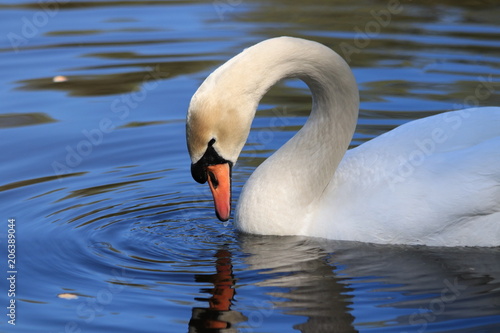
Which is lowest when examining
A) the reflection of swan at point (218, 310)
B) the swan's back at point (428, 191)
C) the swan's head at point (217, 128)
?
the reflection of swan at point (218, 310)

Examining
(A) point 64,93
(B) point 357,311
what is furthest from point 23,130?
(B) point 357,311

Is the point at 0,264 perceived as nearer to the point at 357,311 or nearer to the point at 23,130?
the point at 357,311

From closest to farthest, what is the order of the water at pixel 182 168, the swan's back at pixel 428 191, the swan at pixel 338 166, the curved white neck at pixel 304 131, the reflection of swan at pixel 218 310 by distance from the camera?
the reflection of swan at pixel 218 310 < the water at pixel 182 168 < the swan at pixel 338 166 < the curved white neck at pixel 304 131 < the swan's back at pixel 428 191

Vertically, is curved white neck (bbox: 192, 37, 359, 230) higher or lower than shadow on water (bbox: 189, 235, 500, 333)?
higher

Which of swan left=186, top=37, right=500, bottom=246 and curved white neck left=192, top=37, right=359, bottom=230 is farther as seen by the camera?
curved white neck left=192, top=37, right=359, bottom=230

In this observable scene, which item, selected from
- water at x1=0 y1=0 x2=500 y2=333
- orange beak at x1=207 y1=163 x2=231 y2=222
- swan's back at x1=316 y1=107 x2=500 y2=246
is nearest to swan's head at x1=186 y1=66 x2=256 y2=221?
Answer: orange beak at x1=207 y1=163 x2=231 y2=222

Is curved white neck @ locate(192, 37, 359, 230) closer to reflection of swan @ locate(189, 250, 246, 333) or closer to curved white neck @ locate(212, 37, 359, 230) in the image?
curved white neck @ locate(212, 37, 359, 230)

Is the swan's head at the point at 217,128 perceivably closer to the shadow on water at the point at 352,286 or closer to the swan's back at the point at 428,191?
Result: the shadow on water at the point at 352,286

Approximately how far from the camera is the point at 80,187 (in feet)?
26.8

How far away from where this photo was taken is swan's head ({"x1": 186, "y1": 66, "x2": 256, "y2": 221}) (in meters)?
6.11

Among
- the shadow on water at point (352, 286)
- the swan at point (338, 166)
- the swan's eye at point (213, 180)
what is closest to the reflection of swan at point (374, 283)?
the shadow on water at point (352, 286)

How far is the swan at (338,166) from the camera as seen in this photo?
635cm

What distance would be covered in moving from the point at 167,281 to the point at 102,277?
420 millimetres

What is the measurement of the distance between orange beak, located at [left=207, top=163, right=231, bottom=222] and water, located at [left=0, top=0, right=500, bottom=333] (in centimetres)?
29
